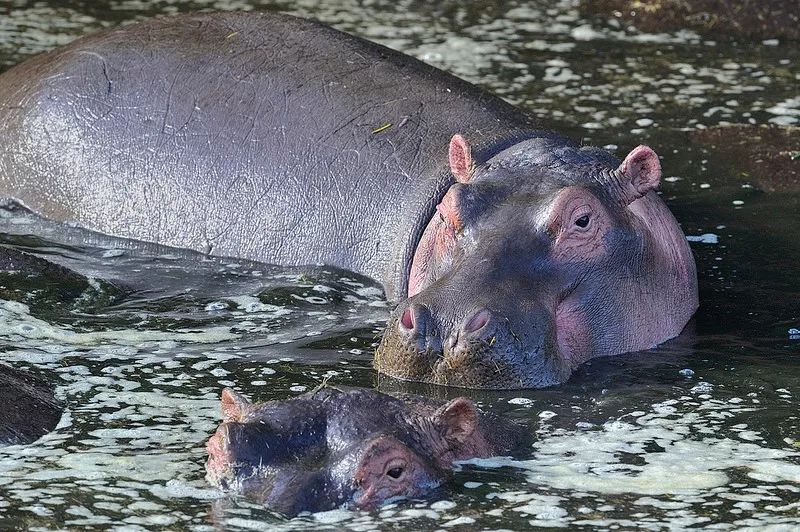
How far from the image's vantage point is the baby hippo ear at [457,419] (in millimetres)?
5039

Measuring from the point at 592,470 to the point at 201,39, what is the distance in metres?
3.77

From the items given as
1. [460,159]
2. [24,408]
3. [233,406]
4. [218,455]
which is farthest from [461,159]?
[218,455]

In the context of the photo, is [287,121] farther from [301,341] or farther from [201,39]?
[301,341]

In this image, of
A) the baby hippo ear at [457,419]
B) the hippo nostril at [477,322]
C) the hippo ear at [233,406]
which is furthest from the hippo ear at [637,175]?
the hippo ear at [233,406]

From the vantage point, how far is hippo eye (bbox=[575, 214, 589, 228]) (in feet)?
20.8

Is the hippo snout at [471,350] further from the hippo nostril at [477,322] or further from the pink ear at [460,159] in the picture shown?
the pink ear at [460,159]

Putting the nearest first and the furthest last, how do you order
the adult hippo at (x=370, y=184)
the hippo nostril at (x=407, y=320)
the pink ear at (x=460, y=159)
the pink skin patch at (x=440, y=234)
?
Answer: the hippo nostril at (x=407, y=320)
the adult hippo at (x=370, y=184)
the pink skin patch at (x=440, y=234)
the pink ear at (x=460, y=159)

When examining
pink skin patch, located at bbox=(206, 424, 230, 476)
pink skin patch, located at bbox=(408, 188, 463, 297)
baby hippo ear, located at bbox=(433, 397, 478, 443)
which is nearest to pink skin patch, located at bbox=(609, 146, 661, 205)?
pink skin patch, located at bbox=(408, 188, 463, 297)

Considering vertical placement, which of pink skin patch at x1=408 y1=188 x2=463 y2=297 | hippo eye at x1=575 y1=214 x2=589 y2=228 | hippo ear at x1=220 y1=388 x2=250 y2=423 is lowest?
hippo ear at x1=220 y1=388 x2=250 y2=423

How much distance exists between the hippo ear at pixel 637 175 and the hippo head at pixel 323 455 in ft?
6.13

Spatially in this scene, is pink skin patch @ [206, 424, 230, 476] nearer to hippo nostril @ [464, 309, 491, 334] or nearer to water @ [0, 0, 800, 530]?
water @ [0, 0, 800, 530]

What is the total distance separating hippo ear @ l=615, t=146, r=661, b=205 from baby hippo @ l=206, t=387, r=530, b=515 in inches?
71.0

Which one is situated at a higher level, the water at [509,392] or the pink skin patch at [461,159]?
the pink skin patch at [461,159]

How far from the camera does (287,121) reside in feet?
25.1
